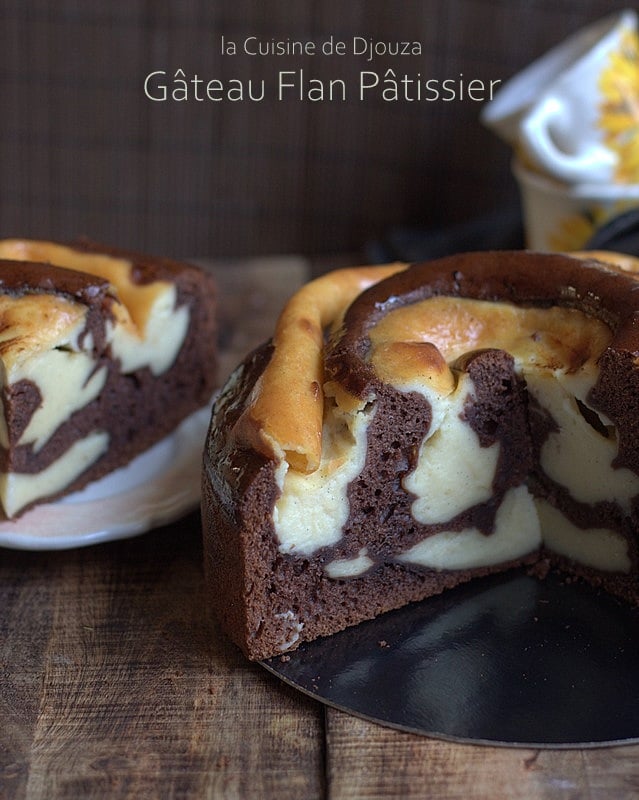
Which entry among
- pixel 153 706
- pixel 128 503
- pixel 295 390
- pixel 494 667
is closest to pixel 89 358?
pixel 128 503

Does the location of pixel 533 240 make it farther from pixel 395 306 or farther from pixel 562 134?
pixel 395 306

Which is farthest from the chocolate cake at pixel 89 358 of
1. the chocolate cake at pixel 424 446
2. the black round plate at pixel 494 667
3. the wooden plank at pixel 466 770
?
the wooden plank at pixel 466 770

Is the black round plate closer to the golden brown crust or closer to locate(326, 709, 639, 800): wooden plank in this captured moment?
locate(326, 709, 639, 800): wooden plank

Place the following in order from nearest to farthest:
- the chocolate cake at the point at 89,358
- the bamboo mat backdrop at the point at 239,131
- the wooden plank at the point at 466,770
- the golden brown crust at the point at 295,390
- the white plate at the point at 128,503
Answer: the wooden plank at the point at 466,770
the golden brown crust at the point at 295,390
the white plate at the point at 128,503
the chocolate cake at the point at 89,358
the bamboo mat backdrop at the point at 239,131

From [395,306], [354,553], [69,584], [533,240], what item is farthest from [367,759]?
[533,240]

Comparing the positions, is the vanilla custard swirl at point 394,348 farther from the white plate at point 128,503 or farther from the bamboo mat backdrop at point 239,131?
the bamboo mat backdrop at point 239,131

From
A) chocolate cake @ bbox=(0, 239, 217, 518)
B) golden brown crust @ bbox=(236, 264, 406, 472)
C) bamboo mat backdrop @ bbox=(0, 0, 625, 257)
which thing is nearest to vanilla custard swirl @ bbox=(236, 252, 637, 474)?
golden brown crust @ bbox=(236, 264, 406, 472)
